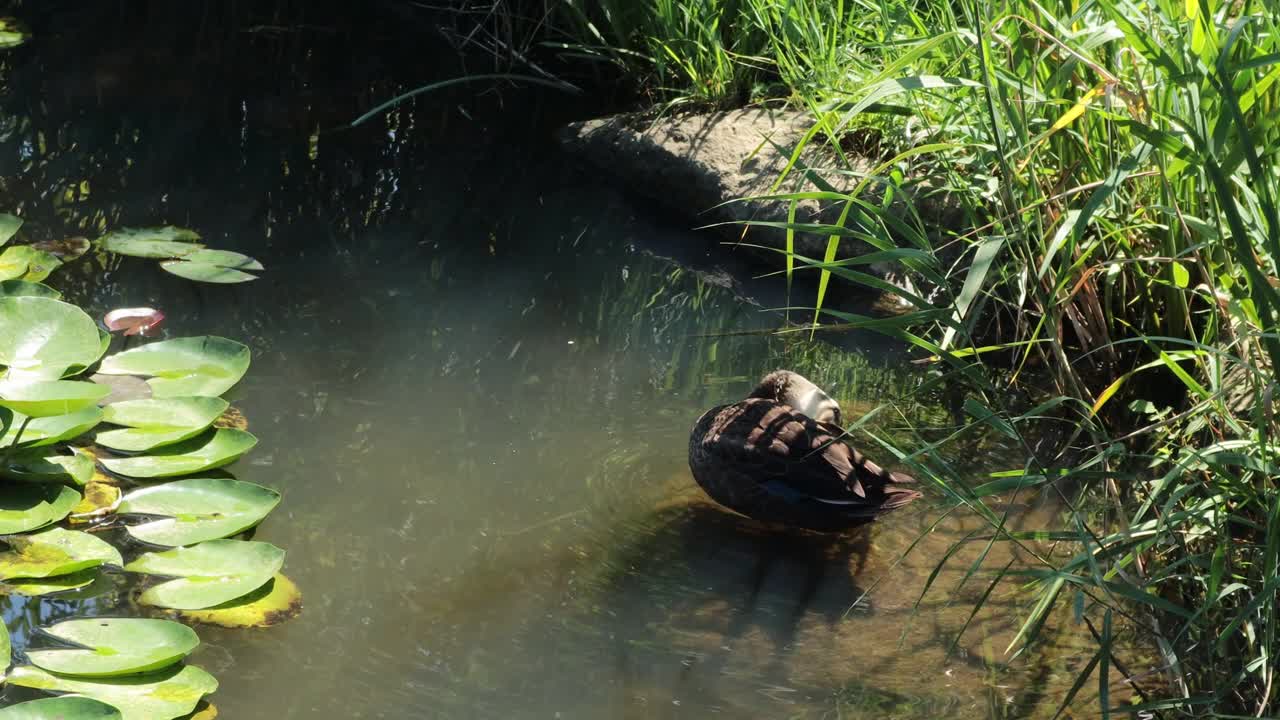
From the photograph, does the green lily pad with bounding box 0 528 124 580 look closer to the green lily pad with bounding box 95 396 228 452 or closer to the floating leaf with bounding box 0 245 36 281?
the green lily pad with bounding box 95 396 228 452

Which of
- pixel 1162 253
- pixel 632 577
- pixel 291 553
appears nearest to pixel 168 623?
pixel 291 553

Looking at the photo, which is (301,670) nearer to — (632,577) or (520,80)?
(632,577)

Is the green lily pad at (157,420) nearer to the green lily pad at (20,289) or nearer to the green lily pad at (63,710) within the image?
the green lily pad at (20,289)

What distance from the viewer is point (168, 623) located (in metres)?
1.92

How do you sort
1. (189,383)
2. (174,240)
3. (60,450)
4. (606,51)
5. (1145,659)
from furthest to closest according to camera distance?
(606,51)
(174,240)
(189,383)
(60,450)
(1145,659)

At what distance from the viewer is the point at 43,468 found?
7.45 ft

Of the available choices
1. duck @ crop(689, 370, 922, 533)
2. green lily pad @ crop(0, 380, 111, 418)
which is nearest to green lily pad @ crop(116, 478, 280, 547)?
green lily pad @ crop(0, 380, 111, 418)

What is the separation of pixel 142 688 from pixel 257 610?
0.26 m

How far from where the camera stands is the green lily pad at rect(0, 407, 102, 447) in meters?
2.23

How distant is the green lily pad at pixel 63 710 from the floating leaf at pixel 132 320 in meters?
1.22

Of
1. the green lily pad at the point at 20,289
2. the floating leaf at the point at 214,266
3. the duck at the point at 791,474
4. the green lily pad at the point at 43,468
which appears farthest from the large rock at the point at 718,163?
the green lily pad at the point at 43,468

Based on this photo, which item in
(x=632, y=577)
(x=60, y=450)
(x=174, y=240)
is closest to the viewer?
(x=632, y=577)

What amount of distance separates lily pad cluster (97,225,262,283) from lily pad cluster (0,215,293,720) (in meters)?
0.43

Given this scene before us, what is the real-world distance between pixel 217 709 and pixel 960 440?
65.3 inches
